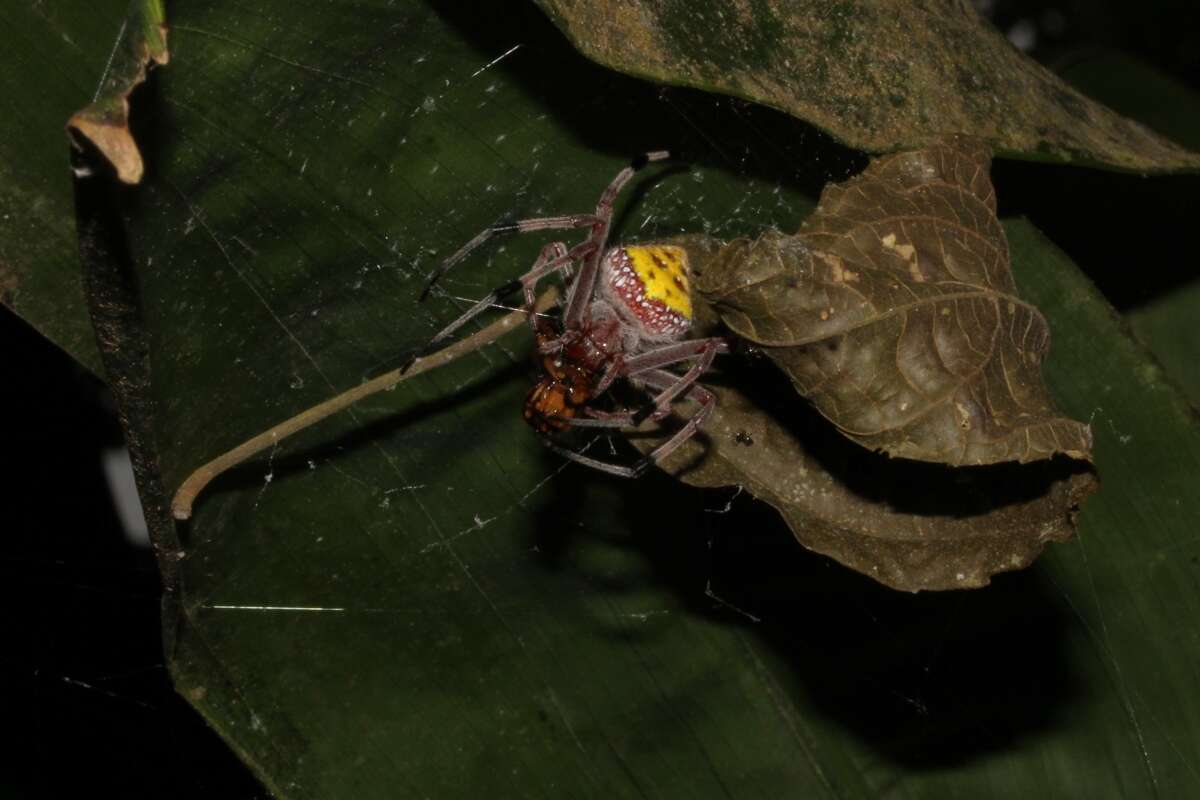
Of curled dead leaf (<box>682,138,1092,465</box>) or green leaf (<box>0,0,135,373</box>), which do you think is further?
green leaf (<box>0,0,135,373</box>)

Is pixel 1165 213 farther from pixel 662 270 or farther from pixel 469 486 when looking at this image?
pixel 469 486

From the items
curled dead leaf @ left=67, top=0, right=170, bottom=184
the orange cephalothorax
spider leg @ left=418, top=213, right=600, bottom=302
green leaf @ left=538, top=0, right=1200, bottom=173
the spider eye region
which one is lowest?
the orange cephalothorax

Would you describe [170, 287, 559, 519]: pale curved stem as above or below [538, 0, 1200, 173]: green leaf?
below

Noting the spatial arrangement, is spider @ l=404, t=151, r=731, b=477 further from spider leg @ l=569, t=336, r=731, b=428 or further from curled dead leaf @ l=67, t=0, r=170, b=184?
curled dead leaf @ l=67, t=0, r=170, b=184

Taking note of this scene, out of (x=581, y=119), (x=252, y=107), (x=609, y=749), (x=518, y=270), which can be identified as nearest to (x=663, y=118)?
(x=581, y=119)

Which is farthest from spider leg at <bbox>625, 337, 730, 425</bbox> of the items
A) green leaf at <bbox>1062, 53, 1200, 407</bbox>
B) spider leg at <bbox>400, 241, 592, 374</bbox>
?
green leaf at <bbox>1062, 53, 1200, 407</bbox>

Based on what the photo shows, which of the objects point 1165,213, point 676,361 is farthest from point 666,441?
point 1165,213
